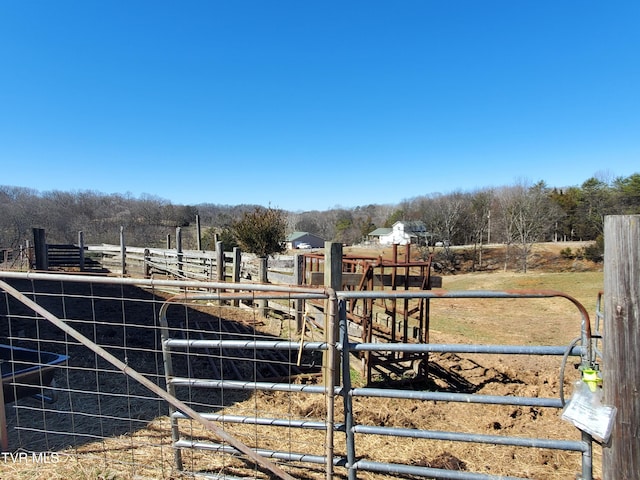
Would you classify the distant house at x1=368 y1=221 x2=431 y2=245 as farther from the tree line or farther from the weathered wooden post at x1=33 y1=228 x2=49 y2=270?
the weathered wooden post at x1=33 y1=228 x2=49 y2=270

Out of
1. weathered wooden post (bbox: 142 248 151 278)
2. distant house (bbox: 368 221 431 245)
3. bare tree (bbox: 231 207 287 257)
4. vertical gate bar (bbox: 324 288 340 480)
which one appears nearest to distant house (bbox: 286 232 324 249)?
distant house (bbox: 368 221 431 245)

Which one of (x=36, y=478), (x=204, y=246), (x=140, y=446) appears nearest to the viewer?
(x=36, y=478)

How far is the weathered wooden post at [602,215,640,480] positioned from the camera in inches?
69.1

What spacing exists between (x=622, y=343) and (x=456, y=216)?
126 ft

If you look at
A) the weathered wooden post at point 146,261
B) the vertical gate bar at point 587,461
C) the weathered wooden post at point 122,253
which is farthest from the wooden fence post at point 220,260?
the vertical gate bar at point 587,461

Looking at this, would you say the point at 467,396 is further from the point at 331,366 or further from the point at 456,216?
the point at 456,216

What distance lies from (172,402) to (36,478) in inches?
48.9

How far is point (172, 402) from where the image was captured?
248 centimetres

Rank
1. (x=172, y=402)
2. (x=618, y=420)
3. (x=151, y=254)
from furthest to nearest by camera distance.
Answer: (x=151, y=254), (x=172, y=402), (x=618, y=420)

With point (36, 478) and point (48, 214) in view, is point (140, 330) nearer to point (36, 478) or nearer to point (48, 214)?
point (36, 478)

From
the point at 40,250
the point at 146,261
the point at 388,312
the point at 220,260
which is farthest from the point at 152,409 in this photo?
the point at 40,250

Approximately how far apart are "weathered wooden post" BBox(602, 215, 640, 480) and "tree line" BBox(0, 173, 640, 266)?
2678cm

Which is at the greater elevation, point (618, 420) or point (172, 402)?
point (618, 420)

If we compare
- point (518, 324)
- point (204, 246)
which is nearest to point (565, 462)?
point (518, 324)
